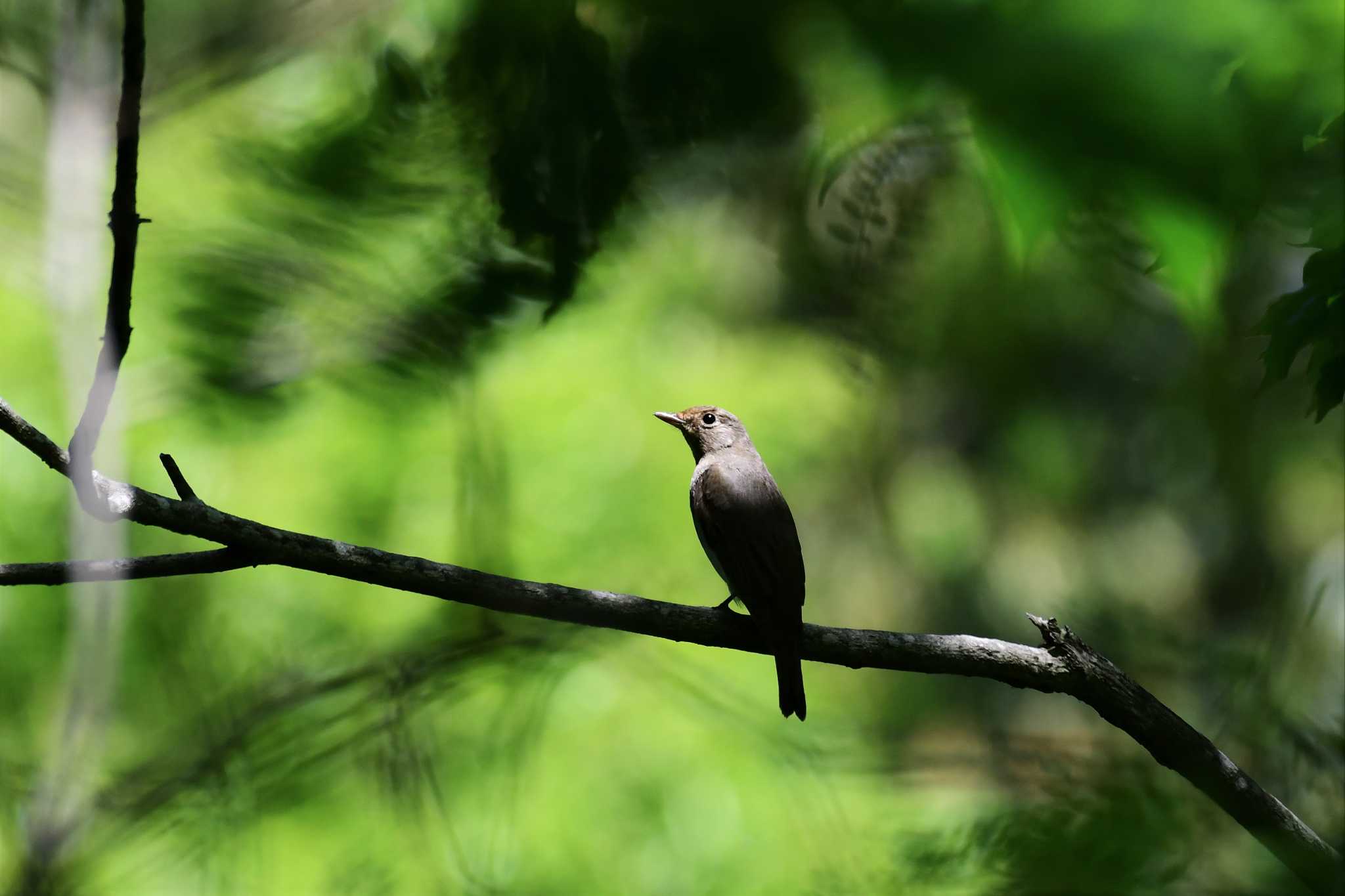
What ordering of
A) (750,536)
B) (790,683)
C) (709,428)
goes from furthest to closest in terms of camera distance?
(709,428)
(750,536)
(790,683)

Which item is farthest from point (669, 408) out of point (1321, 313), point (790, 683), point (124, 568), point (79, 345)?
point (1321, 313)

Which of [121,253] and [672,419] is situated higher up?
[672,419]

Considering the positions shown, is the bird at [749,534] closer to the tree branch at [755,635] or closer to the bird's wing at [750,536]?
the bird's wing at [750,536]

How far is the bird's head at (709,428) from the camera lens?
480 cm

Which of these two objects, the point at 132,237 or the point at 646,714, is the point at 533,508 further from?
the point at 132,237

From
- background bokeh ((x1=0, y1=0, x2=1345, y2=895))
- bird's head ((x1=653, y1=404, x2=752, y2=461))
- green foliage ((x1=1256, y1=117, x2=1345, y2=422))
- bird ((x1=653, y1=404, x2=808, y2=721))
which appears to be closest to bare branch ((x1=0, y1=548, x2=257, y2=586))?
background bokeh ((x1=0, y1=0, x2=1345, y2=895))

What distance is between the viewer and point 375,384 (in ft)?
13.3

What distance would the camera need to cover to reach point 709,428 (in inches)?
190

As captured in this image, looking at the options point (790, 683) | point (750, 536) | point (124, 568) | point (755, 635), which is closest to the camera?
point (124, 568)

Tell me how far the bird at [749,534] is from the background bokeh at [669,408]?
0.56 metres

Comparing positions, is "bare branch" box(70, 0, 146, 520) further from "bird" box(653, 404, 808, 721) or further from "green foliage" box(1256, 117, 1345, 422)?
"bird" box(653, 404, 808, 721)

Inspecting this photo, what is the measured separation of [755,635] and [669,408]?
4.40 metres

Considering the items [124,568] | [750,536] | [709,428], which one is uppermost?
[709,428]

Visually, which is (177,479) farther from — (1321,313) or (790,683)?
(1321,313)
